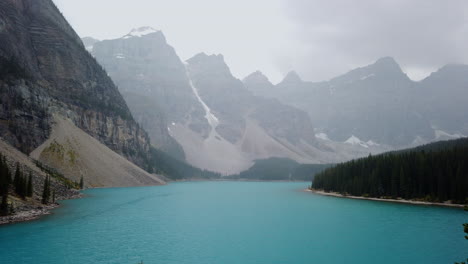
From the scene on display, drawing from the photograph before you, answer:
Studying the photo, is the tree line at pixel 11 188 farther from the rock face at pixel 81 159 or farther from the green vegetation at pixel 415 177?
the green vegetation at pixel 415 177

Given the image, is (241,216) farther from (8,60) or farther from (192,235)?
(8,60)

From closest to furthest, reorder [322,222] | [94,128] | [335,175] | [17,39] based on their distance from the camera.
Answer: [322,222], [335,175], [17,39], [94,128]

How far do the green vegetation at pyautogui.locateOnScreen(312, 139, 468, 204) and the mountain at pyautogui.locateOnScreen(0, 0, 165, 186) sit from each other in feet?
264

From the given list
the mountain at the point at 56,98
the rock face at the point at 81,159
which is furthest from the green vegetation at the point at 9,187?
the mountain at the point at 56,98

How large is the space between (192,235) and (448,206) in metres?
63.2

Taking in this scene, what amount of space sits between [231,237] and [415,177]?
217ft

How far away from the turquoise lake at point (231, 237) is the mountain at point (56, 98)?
2071 inches

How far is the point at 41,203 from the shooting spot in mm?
60031

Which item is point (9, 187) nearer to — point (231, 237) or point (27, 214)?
point (27, 214)

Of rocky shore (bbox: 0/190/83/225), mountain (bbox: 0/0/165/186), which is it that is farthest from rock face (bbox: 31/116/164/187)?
rocky shore (bbox: 0/190/83/225)

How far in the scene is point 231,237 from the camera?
1841 inches

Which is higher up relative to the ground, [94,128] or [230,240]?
[94,128]

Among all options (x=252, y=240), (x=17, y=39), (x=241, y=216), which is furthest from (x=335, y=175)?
(x=17, y=39)

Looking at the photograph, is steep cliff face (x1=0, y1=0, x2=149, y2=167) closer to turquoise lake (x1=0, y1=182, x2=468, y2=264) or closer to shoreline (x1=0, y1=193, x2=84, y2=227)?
shoreline (x1=0, y1=193, x2=84, y2=227)
